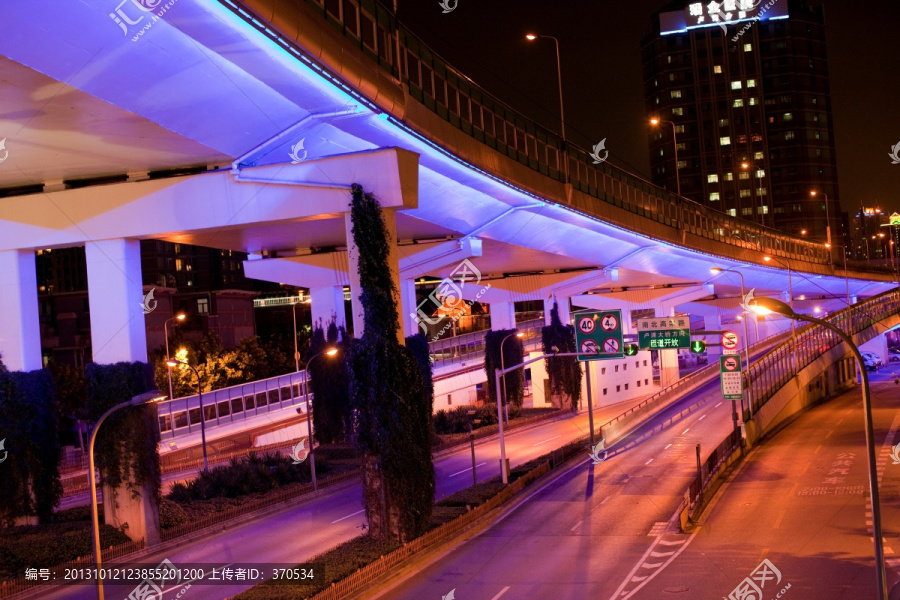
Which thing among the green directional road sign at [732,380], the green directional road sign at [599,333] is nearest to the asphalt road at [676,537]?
the green directional road sign at [732,380]

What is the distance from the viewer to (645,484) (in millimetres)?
36906

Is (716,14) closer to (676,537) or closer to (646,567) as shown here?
(676,537)

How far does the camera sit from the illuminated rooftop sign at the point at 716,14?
470 ft

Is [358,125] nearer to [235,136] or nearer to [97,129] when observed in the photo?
[235,136]

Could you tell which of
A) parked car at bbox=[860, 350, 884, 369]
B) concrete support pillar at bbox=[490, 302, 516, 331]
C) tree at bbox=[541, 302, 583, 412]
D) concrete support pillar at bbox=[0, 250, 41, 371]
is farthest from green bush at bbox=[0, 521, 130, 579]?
parked car at bbox=[860, 350, 884, 369]

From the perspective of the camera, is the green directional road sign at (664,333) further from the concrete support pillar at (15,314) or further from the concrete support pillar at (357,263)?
the concrete support pillar at (15,314)

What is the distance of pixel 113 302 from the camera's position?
26375 millimetres

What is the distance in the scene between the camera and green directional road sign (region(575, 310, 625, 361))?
43.0 metres

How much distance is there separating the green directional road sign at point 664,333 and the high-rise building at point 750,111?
10581 cm

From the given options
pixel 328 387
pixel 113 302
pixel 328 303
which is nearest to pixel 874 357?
pixel 328 303

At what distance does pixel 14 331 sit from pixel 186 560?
859 centimetres

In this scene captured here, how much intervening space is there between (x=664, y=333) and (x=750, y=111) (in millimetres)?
113060

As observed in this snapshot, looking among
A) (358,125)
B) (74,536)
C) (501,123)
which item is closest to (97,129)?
(358,125)

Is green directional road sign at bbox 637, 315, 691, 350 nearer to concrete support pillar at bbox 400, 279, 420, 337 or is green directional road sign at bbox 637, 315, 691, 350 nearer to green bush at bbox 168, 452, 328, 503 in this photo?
concrete support pillar at bbox 400, 279, 420, 337
